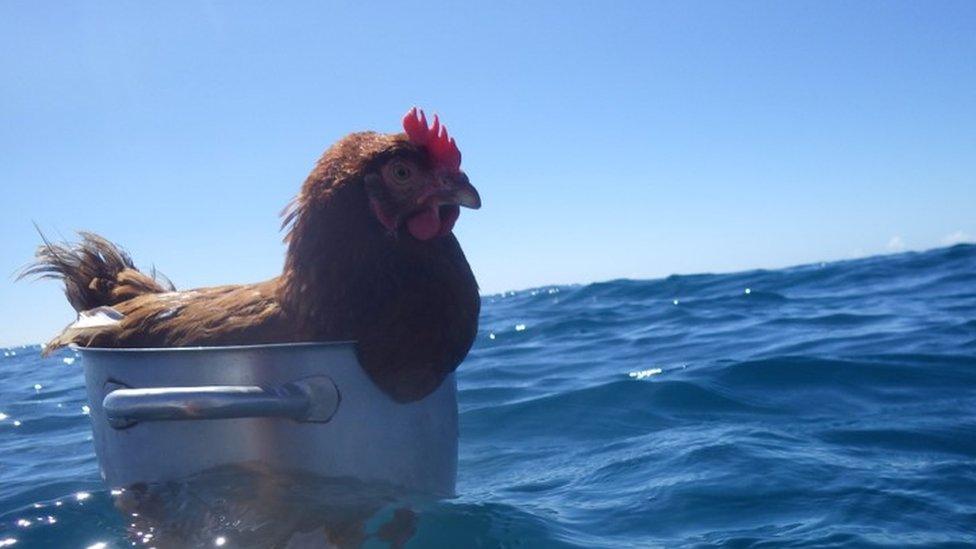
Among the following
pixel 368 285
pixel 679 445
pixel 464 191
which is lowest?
pixel 679 445

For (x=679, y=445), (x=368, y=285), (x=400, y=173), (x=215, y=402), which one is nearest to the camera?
(x=215, y=402)

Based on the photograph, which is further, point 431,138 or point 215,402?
point 431,138

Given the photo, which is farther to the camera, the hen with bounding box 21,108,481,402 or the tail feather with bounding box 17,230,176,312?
the tail feather with bounding box 17,230,176,312

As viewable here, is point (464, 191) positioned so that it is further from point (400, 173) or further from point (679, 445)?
point (679, 445)

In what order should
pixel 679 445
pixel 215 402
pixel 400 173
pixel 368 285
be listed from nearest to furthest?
pixel 215 402 < pixel 368 285 < pixel 400 173 < pixel 679 445

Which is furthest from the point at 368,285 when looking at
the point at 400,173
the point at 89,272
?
the point at 89,272

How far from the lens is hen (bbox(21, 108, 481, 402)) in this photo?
2.65m

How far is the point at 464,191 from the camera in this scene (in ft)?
9.82

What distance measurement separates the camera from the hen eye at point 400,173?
2916 millimetres

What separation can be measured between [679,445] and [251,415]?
8.87 ft

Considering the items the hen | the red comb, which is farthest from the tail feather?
the red comb

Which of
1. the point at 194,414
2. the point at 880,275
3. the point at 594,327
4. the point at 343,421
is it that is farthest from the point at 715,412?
the point at 880,275

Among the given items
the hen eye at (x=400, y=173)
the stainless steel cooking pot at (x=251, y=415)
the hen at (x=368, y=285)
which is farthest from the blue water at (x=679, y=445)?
the hen eye at (x=400, y=173)

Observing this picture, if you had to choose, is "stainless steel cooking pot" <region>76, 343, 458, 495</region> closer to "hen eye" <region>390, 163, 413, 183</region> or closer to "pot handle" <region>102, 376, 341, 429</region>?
"pot handle" <region>102, 376, 341, 429</region>
